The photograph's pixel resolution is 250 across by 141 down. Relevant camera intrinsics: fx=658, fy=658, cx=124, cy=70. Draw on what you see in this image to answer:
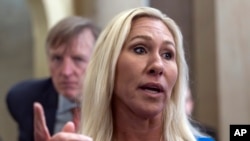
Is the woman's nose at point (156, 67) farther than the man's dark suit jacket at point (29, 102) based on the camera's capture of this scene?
No

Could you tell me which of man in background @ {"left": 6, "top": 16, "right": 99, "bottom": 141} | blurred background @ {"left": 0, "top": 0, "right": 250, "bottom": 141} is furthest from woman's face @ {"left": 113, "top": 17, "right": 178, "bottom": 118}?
blurred background @ {"left": 0, "top": 0, "right": 250, "bottom": 141}

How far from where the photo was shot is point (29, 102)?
209cm

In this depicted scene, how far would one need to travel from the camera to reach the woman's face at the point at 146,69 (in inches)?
46.8

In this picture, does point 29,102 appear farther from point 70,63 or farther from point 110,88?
point 110,88

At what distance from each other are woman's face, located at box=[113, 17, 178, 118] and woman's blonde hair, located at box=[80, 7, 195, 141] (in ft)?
0.05

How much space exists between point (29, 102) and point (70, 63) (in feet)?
0.94

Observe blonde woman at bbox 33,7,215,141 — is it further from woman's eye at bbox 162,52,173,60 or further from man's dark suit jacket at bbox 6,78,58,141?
man's dark suit jacket at bbox 6,78,58,141

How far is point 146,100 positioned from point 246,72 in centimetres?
188

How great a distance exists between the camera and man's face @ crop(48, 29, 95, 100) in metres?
1.83

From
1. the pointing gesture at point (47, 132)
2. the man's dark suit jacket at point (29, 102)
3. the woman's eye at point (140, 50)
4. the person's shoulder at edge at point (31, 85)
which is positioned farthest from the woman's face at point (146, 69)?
the person's shoulder at edge at point (31, 85)

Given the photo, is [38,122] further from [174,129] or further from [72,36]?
[72,36]

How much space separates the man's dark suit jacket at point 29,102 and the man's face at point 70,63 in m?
0.08

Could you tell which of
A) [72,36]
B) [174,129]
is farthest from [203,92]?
[174,129]

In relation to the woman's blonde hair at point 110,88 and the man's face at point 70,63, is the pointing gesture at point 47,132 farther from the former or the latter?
the man's face at point 70,63
